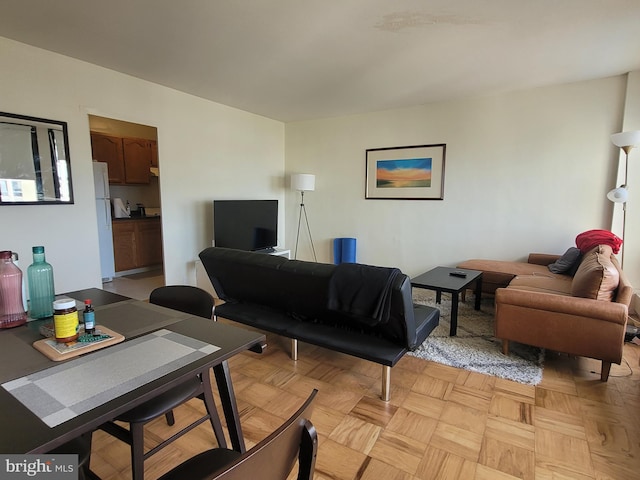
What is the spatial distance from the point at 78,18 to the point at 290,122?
359 centimetres

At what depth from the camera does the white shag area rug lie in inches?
99.3

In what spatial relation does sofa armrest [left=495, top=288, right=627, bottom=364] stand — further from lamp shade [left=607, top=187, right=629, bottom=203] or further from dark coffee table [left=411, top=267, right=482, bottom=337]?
lamp shade [left=607, top=187, right=629, bottom=203]

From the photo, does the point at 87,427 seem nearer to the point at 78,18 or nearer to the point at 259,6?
the point at 259,6

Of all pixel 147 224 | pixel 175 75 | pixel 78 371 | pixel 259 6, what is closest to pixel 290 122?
pixel 175 75

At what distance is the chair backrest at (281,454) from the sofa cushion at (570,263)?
3754 millimetres

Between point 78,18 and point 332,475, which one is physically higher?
point 78,18

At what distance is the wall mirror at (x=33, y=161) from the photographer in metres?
2.79

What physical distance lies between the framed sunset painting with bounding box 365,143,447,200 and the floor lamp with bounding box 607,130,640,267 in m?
1.80

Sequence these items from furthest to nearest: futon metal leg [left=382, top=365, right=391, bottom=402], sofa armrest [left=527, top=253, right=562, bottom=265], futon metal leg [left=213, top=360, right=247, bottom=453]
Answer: sofa armrest [left=527, top=253, right=562, bottom=265], futon metal leg [left=382, top=365, right=391, bottom=402], futon metal leg [left=213, top=360, right=247, bottom=453]

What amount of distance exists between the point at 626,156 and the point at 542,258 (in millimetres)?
1291

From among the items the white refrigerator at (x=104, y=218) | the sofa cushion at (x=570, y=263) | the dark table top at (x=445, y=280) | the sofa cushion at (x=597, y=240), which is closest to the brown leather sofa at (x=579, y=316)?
the dark table top at (x=445, y=280)

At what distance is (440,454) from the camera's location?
67.5 inches

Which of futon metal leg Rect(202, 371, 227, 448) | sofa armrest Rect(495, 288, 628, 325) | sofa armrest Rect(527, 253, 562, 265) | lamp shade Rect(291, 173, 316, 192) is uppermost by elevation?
lamp shade Rect(291, 173, 316, 192)

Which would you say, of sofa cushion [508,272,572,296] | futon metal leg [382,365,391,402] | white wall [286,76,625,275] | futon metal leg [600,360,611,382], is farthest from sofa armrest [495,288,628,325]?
white wall [286,76,625,275]
